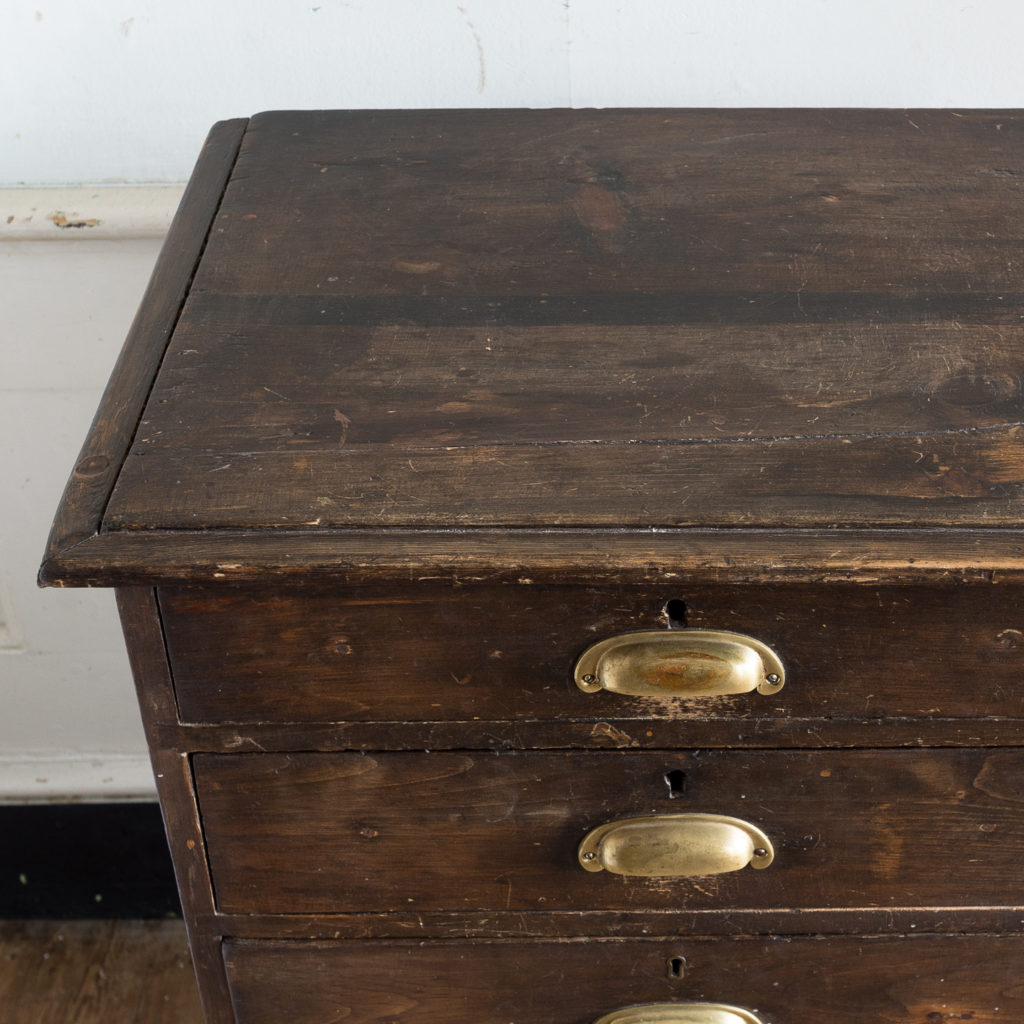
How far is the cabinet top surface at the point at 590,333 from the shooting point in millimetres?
587

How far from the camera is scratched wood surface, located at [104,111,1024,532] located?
1.94 ft

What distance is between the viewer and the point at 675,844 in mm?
669

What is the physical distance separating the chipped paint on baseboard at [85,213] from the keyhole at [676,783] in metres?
0.72

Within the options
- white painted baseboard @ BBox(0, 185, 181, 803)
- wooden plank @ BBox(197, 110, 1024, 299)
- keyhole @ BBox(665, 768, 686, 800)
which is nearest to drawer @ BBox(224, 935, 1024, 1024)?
keyhole @ BBox(665, 768, 686, 800)

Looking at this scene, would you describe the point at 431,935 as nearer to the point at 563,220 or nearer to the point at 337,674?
the point at 337,674

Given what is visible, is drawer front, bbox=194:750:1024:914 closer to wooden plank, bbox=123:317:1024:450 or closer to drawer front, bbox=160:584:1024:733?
drawer front, bbox=160:584:1024:733

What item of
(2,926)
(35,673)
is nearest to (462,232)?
(35,673)

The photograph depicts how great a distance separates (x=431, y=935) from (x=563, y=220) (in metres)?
0.49

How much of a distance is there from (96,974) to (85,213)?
2.91ft

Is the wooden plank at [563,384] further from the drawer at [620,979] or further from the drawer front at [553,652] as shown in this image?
the drawer at [620,979]

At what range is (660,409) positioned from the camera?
0.64m

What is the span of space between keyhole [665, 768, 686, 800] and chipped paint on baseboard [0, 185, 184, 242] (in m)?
0.72

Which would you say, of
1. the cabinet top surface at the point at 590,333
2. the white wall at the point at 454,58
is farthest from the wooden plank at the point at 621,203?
the white wall at the point at 454,58

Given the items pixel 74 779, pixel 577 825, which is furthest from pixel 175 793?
pixel 74 779
